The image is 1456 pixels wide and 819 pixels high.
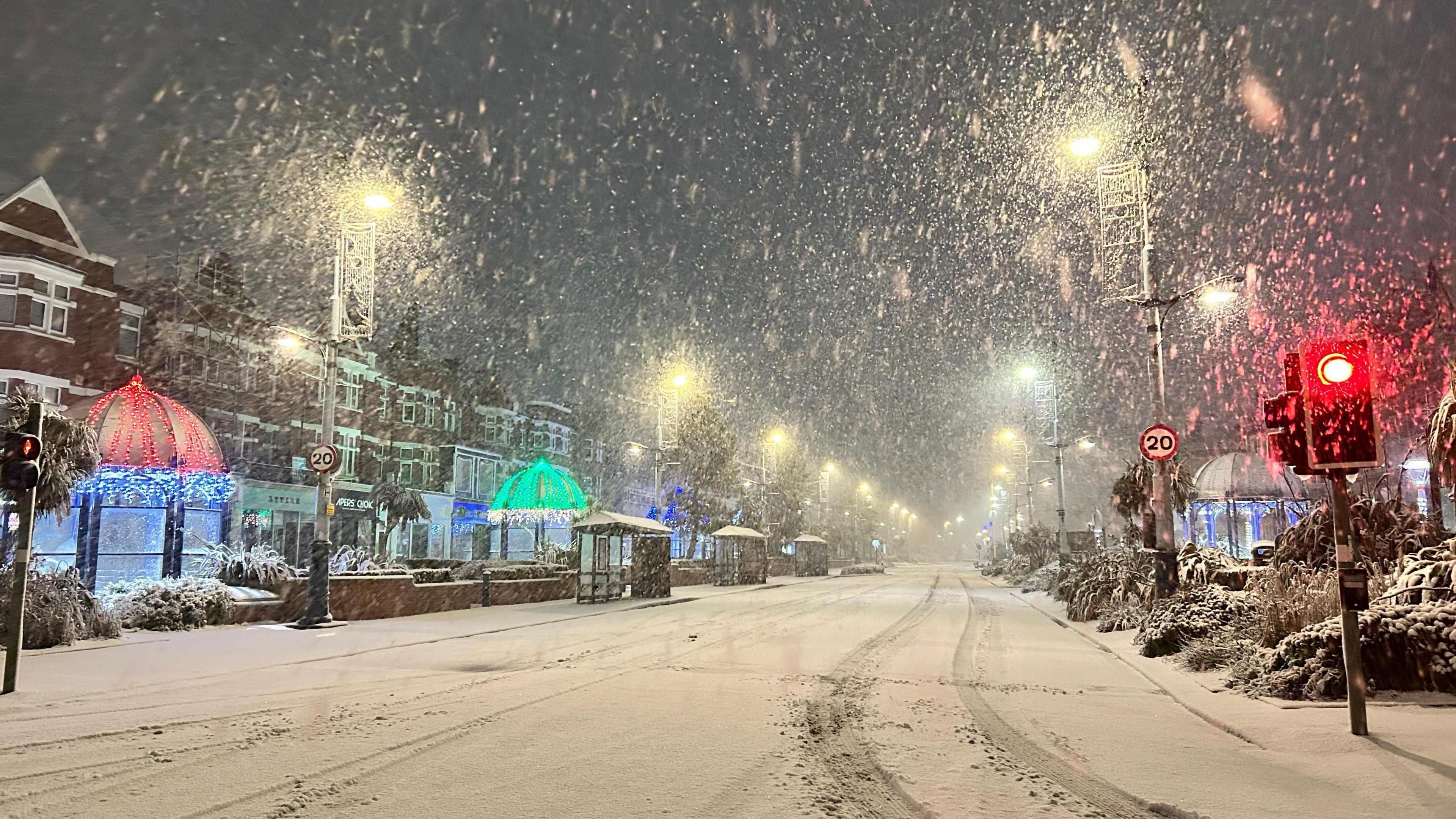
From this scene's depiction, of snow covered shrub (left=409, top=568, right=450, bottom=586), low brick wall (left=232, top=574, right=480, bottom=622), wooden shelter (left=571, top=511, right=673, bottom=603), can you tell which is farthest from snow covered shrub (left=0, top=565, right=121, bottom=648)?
wooden shelter (left=571, top=511, right=673, bottom=603)

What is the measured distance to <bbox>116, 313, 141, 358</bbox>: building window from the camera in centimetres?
3195

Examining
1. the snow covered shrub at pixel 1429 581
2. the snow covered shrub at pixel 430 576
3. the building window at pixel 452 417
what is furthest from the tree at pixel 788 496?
the snow covered shrub at pixel 1429 581

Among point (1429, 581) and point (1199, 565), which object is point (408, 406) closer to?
point (1199, 565)

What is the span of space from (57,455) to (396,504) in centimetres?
2653

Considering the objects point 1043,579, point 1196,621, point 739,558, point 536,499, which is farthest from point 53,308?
point 1043,579

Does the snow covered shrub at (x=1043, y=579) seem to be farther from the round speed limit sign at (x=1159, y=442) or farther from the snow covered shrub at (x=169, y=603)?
the snow covered shrub at (x=169, y=603)

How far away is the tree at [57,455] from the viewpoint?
15.6 meters

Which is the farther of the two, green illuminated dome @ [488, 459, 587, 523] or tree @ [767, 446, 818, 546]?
tree @ [767, 446, 818, 546]

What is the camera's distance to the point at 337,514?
142 feet

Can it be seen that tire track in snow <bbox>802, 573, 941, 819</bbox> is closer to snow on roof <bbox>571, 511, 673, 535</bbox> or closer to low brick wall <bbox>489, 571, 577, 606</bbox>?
snow on roof <bbox>571, 511, 673, 535</bbox>

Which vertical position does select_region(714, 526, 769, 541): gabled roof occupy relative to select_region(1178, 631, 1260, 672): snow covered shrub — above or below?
above

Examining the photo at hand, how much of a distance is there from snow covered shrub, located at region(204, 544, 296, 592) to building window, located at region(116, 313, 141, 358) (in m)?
13.8

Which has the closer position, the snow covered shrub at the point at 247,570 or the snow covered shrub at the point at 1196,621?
the snow covered shrub at the point at 1196,621

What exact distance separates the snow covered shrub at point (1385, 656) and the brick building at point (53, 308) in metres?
30.5
